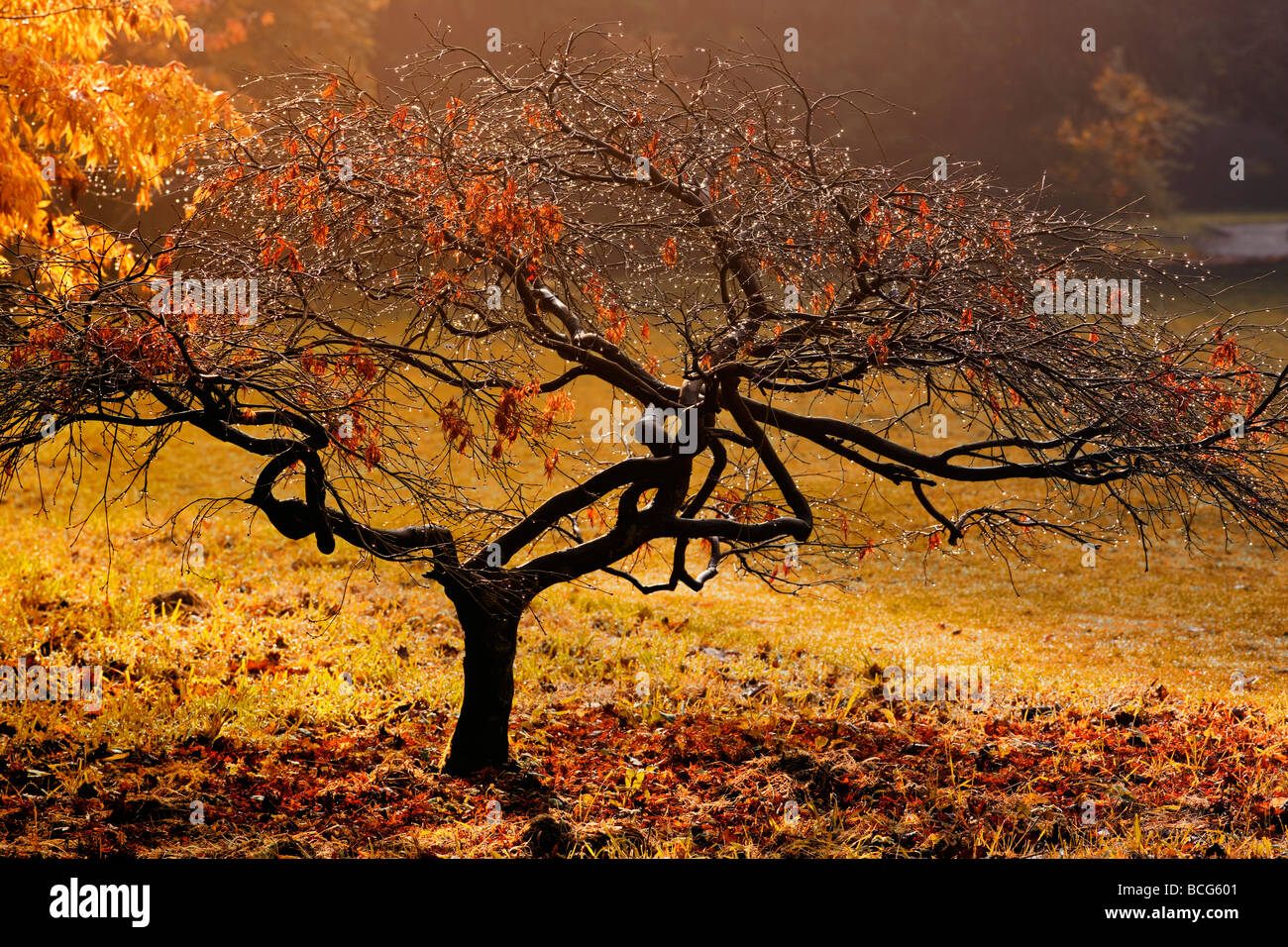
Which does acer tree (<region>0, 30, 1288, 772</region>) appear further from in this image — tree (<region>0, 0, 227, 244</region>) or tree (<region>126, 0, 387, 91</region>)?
tree (<region>126, 0, 387, 91</region>)

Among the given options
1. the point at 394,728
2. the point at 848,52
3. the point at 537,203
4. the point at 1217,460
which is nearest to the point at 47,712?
the point at 394,728

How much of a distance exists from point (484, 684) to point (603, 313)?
7.76 feet

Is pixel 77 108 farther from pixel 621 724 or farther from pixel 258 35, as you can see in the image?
pixel 258 35

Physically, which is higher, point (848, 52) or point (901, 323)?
point (848, 52)

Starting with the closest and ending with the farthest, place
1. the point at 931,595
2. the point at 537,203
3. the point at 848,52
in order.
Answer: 1. the point at 537,203
2. the point at 931,595
3. the point at 848,52

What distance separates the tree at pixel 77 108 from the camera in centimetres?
870

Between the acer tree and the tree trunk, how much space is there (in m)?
0.02

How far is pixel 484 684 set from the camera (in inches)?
267

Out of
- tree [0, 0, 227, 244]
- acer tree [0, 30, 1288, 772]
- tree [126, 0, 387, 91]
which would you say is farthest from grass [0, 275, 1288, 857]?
tree [126, 0, 387, 91]

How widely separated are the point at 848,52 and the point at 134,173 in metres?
36.2

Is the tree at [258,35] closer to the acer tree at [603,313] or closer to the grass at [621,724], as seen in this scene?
the grass at [621,724]

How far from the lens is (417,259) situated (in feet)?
20.9

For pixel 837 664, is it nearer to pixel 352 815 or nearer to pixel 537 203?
pixel 352 815

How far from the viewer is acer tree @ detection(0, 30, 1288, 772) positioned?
17.6 ft
